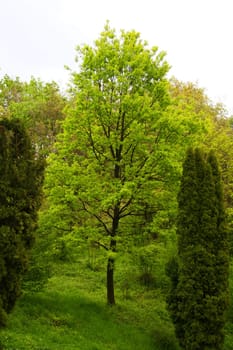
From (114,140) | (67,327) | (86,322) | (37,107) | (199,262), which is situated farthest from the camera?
(37,107)

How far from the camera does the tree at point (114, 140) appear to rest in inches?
509

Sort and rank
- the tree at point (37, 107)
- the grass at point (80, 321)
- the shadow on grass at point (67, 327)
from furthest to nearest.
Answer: the tree at point (37, 107) < the grass at point (80, 321) < the shadow on grass at point (67, 327)

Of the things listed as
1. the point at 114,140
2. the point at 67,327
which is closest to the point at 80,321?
the point at 67,327

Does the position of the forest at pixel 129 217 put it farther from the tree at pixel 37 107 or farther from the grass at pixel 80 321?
the tree at pixel 37 107

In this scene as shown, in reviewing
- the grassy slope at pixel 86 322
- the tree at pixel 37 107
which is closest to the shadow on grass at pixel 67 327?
the grassy slope at pixel 86 322

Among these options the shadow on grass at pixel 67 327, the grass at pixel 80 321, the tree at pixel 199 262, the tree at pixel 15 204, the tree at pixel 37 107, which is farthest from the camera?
the tree at pixel 37 107

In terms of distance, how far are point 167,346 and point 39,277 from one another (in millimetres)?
4805

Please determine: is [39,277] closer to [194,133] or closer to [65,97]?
[194,133]

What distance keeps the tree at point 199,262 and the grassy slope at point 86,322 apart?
65.9 inches

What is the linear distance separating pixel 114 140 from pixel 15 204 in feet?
19.1

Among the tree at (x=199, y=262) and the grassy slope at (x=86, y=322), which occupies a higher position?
the tree at (x=199, y=262)

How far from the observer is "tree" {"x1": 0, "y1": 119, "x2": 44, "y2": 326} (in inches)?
321

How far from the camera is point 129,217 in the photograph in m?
14.6

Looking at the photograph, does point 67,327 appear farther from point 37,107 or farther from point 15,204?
point 37,107
